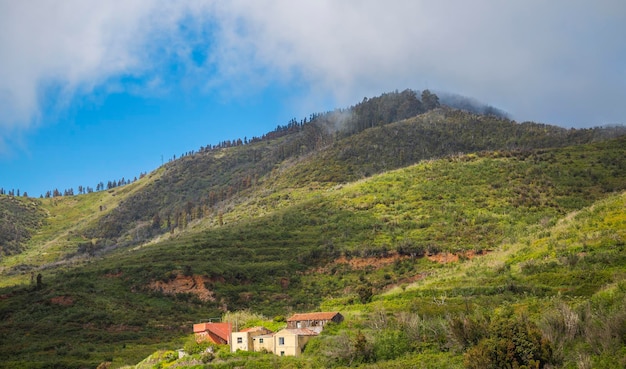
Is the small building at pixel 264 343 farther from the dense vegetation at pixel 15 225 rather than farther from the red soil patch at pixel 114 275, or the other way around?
the dense vegetation at pixel 15 225

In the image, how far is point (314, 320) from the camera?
47.2 m

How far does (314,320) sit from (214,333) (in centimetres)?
971

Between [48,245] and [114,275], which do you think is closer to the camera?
[114,275]

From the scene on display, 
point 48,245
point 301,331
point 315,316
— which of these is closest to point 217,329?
point 315,316

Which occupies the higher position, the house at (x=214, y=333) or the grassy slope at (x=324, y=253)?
the grassy slope at (x=324, y=253)

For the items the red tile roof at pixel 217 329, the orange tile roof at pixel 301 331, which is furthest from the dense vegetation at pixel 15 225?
the orange tile roof at pixel 301 331

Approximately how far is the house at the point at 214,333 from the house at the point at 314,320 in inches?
216

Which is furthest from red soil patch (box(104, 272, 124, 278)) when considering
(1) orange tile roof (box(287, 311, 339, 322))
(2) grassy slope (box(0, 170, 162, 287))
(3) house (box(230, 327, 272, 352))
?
(1) orange tile roof (box(287, 311, 339, 322))

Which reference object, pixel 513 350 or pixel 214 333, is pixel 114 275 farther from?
pixel 513 350

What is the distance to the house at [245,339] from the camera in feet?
152

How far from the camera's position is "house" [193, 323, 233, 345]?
51344mm

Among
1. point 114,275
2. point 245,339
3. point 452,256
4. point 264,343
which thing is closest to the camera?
point 264,343

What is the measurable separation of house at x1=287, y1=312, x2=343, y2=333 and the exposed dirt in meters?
29.2

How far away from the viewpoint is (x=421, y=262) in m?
71.8
